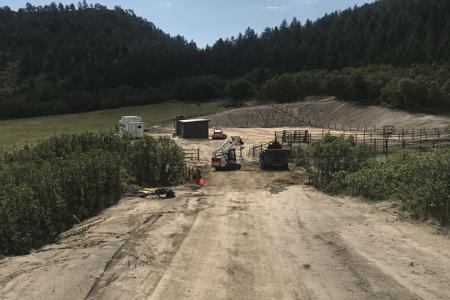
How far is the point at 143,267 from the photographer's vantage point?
41.4 feet

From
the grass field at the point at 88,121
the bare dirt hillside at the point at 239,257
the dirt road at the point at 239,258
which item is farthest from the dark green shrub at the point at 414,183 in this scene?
the grass field at the point at 88,121

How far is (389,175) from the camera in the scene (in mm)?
22062

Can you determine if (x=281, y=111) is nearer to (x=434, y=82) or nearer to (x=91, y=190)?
(x=434, y=82)

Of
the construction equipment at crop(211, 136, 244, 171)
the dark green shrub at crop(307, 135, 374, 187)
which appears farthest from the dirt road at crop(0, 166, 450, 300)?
the construction equipment at crop(211, 136, 244, 171)

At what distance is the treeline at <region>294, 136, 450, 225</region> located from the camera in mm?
17125

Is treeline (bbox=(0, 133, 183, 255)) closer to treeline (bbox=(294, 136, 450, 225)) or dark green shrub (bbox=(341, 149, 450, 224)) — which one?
treeline (bbox=(294, 136, 450, 225))

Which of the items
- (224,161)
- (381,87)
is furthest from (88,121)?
(224,161)

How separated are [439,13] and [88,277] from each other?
169 metres

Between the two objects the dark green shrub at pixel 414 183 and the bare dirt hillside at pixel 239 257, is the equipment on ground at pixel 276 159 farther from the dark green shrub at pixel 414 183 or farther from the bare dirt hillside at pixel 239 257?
the bare dirt hillside at pixel 239 257

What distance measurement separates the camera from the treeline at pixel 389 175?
17125mm

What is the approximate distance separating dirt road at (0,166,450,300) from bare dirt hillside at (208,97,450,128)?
7350 cm

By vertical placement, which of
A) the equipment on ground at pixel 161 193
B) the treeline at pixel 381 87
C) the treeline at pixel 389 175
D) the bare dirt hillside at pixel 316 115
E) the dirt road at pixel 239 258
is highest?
the treeline at pixel 381 87

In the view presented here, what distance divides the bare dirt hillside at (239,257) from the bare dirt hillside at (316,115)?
73.5 meters

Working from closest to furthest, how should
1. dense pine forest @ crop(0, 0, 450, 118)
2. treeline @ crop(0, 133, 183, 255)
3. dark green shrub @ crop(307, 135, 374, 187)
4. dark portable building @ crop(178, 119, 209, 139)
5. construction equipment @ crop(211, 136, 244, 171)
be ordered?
treeline @ crop(0, 133, 183, 255) → dark green shrub @ crop(307, 135, 374, 187) → construction equipment @ crop(211, 136, 244, 171) → dark portable building @ crop(178, 119, 209, 139) → dense pine forest @ crop(0, 0, 450, 118)
